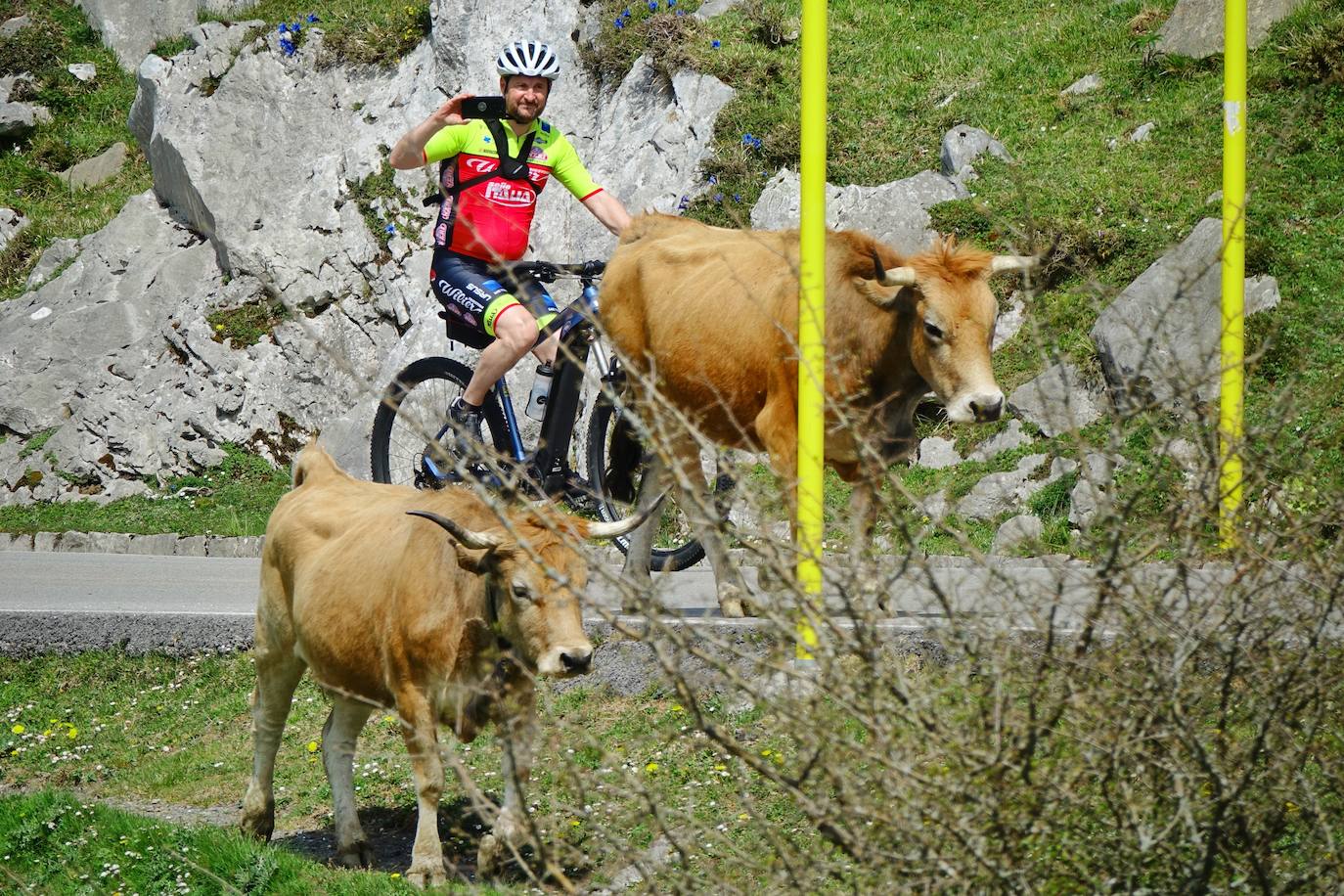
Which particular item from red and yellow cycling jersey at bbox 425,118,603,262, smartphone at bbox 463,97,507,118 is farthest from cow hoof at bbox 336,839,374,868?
smartphone at bbox 463,97,507,118

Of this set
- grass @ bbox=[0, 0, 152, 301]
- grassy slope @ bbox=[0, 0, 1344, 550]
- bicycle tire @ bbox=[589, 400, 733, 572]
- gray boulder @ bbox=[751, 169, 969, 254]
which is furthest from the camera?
grass @ bbox=[0, 0, 152, 301]

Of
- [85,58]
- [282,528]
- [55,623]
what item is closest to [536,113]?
[282,528]

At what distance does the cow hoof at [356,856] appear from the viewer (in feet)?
19.7

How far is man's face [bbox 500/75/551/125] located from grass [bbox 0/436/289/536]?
6.48 metres

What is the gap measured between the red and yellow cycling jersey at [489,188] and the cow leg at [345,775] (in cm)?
350

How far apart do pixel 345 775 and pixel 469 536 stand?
4.52 ft

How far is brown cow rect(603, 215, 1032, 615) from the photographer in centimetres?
730

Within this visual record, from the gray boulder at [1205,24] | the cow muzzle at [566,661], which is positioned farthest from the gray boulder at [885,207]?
the cow muzzle at [566,661]

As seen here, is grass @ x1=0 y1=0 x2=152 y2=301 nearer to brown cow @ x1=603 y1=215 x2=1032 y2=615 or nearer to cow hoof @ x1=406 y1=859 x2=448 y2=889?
brown cow @ x1=603 y1=215 x2=1032 y2=615

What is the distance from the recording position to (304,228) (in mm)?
17797

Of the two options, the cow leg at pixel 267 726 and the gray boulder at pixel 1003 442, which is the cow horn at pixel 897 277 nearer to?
the cow leg at pixel 267 726

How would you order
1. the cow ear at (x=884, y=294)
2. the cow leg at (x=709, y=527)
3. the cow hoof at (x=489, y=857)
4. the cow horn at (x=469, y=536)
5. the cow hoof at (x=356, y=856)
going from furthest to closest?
the cow ear at (x=884, y=294), the cow hoof at (x=356, y=856), the cow horn at (x=469, y=536), the cow hoof at (x=489, y=857), the cow leg at (x=709, y=527)

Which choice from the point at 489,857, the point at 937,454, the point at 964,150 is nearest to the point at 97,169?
the point at 964,150

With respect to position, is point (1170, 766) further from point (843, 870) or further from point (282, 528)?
point (282, 528)
